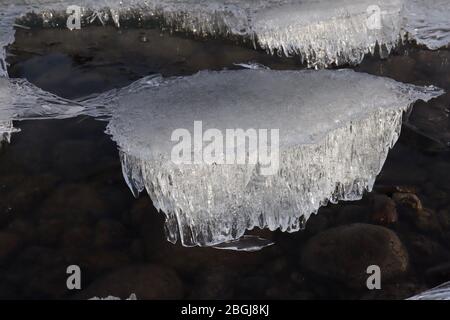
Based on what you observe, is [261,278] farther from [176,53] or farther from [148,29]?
[148,29]

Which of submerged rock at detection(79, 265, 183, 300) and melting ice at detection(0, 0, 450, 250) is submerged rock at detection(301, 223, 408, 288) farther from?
submerged rock at detection(79, 265, 183, 300)

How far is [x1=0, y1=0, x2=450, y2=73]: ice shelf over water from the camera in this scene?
4.46m

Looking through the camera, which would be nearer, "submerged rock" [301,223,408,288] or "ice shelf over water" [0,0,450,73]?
"submerged rock" [301,223,408,288]

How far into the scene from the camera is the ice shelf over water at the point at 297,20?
14.6 feet

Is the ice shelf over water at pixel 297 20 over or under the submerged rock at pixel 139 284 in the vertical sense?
over

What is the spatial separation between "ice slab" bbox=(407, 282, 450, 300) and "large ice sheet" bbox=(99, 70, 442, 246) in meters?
0.76

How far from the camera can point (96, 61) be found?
15.3 ft

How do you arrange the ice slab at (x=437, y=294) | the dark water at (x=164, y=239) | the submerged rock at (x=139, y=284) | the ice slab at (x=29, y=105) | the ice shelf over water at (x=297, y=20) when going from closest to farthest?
the ice slab at (x=437, y=294), the submerged rock at (x=139, y=284), the dark water at (x=164, y=239), the ice slab at (x=29, y=105), the ice shelf over water at (x=297, y=20)

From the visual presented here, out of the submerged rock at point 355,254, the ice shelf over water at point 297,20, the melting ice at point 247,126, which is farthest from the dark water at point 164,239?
the ice shelf over water at point 297,20

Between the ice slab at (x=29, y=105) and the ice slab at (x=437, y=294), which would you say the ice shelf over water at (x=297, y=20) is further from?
the ice slab at (x=437, y=294)

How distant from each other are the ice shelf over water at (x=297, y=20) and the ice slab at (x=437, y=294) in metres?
2.30

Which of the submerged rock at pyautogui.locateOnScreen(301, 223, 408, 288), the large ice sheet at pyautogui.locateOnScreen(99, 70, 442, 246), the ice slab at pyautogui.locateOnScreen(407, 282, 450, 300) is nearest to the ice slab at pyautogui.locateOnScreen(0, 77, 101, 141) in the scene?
the large ice sheet at pyautogui.locateOnScreen(99, 70, 442, 246)

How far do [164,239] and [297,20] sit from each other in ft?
7.43
